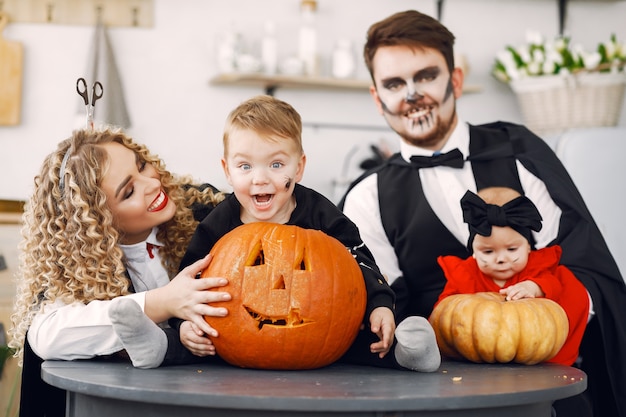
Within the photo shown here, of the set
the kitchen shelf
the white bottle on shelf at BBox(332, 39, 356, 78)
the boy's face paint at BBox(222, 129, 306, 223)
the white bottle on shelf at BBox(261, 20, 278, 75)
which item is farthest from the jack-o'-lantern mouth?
the white bottle on shelf at BBox(332, 39, 356, 78)

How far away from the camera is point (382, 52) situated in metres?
2.31

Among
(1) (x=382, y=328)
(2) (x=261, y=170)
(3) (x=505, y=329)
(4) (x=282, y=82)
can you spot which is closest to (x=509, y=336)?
(3) (x=505, y=329)

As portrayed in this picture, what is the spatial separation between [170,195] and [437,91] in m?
0.85

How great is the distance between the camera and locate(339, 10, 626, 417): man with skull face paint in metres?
2.22

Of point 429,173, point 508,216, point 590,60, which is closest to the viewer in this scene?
point 508,216

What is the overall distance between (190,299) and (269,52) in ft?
7.77

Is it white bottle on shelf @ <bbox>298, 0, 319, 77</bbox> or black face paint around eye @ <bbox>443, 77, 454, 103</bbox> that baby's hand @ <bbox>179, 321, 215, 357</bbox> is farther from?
white bottle on shelf @ <bbox>298, 0, 319, 77</bbox>

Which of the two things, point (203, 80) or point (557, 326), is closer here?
point (557, 326)

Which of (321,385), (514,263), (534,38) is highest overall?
(534,38)

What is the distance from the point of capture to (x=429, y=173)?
7.65 feet

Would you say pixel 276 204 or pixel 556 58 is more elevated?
pixel 556 58

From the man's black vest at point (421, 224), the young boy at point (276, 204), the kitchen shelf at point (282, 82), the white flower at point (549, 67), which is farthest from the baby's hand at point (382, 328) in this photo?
the white flower at point (549, 67)

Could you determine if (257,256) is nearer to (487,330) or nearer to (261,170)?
(261,170)

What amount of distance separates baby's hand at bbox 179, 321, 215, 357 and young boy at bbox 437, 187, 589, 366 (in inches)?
24.3
